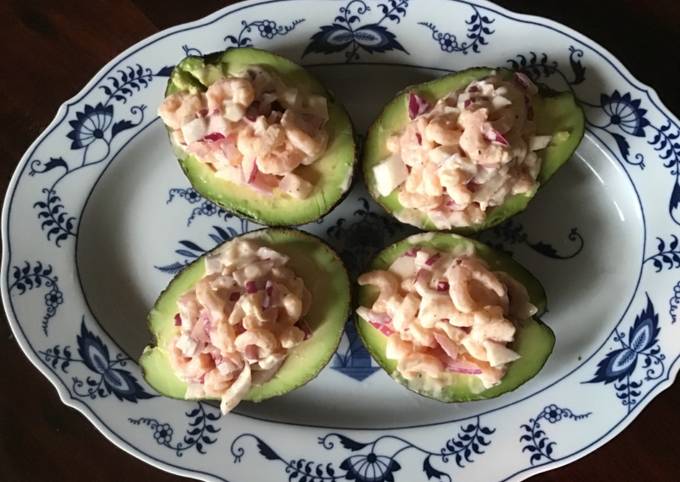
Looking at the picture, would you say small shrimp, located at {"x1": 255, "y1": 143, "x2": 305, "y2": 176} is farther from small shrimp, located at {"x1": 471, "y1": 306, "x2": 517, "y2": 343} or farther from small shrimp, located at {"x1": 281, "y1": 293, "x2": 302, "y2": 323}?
small shrimp, located at {"x1": 471, "y1": 306, "x2": 517, "y2": 343}

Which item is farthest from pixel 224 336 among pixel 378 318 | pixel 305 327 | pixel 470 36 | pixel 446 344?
pixel 470 36

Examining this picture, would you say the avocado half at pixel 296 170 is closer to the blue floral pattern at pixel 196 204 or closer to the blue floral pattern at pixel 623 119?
the blue floral pattern at pixel 196 204

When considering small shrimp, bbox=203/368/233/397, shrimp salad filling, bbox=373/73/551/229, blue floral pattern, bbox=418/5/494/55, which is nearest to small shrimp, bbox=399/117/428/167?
shrimp salad filling, bbox=373/73/551/229

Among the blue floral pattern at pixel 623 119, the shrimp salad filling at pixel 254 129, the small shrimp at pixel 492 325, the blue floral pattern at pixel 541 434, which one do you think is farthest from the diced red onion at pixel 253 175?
the blue floral pattern at pixel 541 434

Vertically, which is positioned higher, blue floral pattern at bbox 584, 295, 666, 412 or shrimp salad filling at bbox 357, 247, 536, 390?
shrimp salad filling at bbox 357, 247, 536, 390

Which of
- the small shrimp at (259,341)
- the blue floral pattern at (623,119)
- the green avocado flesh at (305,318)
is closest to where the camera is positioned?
the small shrimp at (259,341)

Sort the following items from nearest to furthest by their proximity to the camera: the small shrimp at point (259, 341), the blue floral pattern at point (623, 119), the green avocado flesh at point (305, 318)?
the small shrimp at point (259, 341), the green avocado flesh at point (305, 318), the blue floral pattern at point (623, 119)
